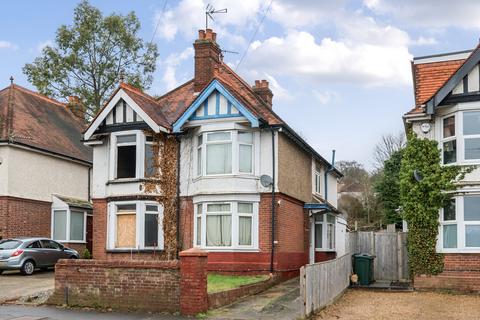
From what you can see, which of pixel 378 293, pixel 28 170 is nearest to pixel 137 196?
pixel 28 170

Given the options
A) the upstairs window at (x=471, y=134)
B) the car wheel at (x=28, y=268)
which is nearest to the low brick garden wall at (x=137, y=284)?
the car wheel at (x=28, y=268)

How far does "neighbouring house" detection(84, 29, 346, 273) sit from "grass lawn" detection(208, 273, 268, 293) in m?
0.72

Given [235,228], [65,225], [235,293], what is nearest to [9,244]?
[65,225]

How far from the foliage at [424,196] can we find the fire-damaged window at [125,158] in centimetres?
1044

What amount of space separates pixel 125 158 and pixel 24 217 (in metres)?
6.78

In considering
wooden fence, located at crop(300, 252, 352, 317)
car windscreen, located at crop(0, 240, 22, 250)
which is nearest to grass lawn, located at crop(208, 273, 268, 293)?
wooden fence, located at crop(300, 252, 352, 317)

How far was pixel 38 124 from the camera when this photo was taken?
30562 mm

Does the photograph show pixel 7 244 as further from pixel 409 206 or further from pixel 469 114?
pixel 469 114

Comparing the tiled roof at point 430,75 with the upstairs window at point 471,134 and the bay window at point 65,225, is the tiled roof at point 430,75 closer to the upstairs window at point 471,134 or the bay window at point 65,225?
the upstairs window at point 471,134

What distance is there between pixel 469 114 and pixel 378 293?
6.41m

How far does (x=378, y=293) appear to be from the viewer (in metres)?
18.8

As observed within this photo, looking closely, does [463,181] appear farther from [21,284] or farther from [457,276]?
[21,284]

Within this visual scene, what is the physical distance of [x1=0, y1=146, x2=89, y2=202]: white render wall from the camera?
26.7 metres

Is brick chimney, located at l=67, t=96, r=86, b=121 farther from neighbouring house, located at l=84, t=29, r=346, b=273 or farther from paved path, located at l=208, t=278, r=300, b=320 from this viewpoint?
paved path, located at l=208, t=278, r=300, b=320
